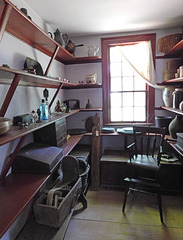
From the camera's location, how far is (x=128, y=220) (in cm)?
192

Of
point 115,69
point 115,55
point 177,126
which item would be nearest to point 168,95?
point 177,126

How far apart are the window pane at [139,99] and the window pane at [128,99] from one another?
0.07 metres

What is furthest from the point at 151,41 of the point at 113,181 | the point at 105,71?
the point at 113,181

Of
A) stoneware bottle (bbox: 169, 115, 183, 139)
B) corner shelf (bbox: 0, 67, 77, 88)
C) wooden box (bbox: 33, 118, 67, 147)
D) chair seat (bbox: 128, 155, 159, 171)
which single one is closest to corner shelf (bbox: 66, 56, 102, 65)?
corner shelf (bbox: 0, 67, 77, 88)

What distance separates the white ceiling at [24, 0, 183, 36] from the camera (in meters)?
1.86

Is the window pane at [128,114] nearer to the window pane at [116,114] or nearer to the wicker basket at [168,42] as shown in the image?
the window pane at [116,114]

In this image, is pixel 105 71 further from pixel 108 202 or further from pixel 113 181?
pixel 108 202

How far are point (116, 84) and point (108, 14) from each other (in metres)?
1.19

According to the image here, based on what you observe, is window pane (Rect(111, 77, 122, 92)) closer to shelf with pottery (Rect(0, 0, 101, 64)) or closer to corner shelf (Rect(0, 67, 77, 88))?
shelf with pottery (Rect(0, 0, 101, 64))

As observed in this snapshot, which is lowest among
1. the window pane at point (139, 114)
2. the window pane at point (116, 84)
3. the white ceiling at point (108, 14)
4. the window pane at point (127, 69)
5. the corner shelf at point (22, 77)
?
the window pane at point (139, 114)

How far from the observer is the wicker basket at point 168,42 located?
245 centimetres

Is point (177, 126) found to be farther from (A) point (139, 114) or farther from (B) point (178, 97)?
(A) point (139, 114)

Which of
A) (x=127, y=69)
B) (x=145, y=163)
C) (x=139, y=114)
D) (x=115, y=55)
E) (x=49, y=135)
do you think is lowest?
(x=145, y=163)

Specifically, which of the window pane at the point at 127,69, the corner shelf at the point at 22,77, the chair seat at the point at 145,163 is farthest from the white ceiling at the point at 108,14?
the chair seat at the point at 145,163
